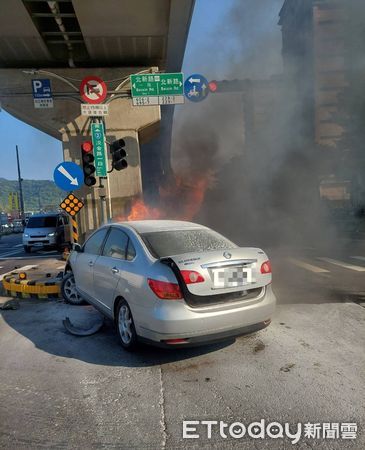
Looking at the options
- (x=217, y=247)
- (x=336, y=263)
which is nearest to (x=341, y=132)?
(x=336, y=263)

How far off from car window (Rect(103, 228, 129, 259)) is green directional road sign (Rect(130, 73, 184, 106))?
6.36m

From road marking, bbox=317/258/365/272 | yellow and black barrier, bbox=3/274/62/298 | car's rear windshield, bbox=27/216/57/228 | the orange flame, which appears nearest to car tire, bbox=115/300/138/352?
yellow and black barrier, bbox=3/274/62/298

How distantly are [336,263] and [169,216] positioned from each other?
805cm

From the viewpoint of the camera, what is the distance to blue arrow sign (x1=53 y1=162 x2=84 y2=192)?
7.11 m

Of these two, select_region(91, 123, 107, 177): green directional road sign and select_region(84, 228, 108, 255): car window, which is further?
select_region(91, 123, 107, 177): green directional road sign

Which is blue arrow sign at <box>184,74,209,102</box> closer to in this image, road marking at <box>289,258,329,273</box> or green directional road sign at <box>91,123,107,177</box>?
green directional road sign at <box>91,123,107,177</box>

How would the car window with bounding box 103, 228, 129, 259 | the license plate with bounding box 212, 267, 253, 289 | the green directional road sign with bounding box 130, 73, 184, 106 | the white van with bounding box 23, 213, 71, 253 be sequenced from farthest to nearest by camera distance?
the white van with bounding box 23, 213, 71, 253
the green directional road sign with bounding box 130, 73, 184, 106
the car window with bounding box 103, 228, 129, 259
the license plate with bounding box 212, 267, 253, 289

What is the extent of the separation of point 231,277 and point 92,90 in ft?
24.2

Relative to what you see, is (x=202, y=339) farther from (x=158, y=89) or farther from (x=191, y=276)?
(x=158, y=89)

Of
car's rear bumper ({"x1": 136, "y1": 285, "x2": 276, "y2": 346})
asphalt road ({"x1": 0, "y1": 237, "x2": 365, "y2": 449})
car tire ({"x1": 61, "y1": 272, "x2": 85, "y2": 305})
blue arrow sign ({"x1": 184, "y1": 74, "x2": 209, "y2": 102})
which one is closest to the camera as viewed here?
asphalt road ({"x1": 0, "y1": 237, "x2": 365, "y2": 449})

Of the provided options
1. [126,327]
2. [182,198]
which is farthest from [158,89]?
[182,198]

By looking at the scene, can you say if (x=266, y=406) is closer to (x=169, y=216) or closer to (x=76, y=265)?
(x=76, y=265)

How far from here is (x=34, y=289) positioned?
5855 mm

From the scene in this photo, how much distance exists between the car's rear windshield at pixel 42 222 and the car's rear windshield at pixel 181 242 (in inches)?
483
